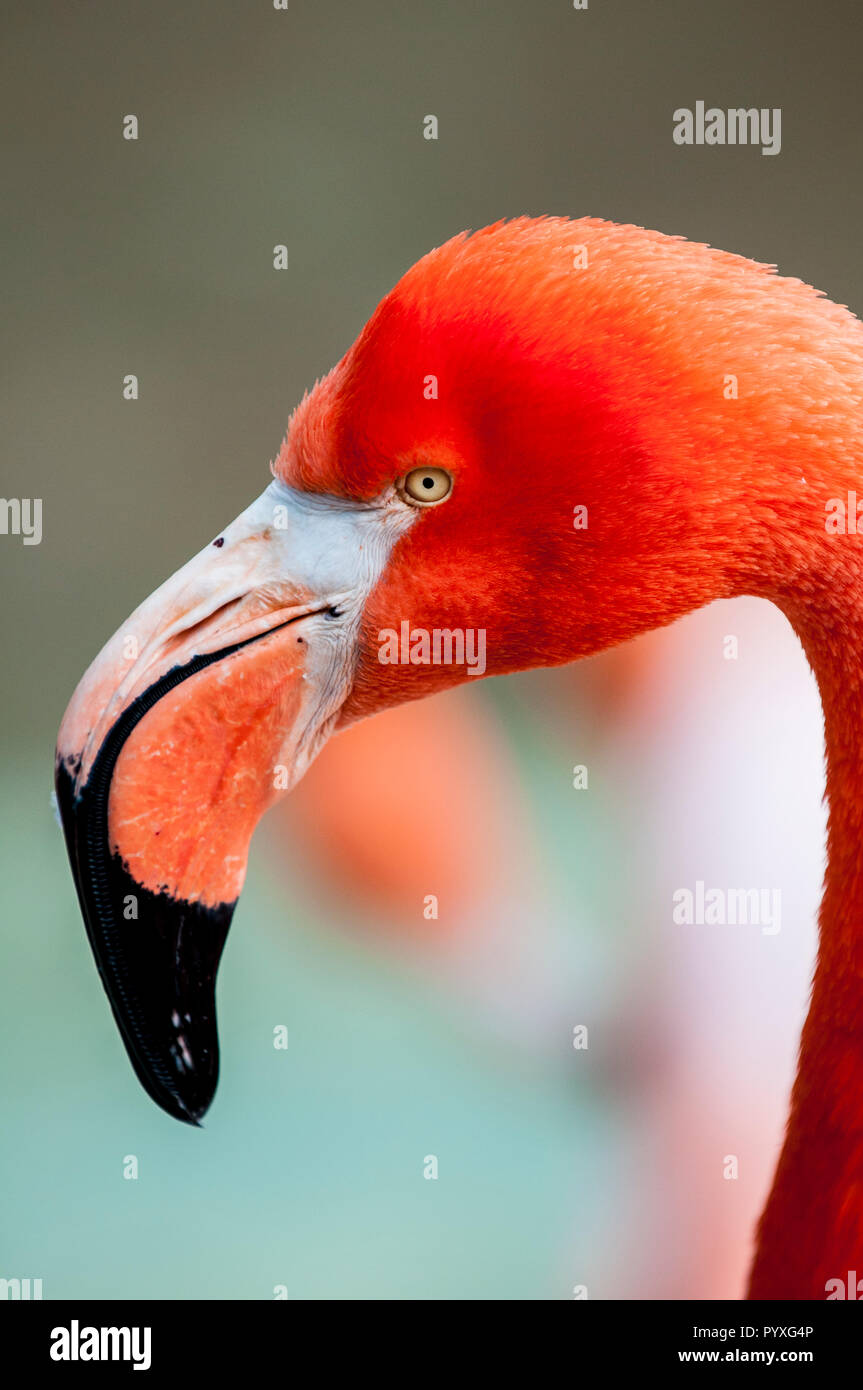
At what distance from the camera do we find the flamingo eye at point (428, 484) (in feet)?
3.29

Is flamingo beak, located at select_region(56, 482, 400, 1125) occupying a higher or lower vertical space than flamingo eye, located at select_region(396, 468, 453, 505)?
lower

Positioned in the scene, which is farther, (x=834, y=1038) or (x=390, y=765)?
(x=390, y=765)

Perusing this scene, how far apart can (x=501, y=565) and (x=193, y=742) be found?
321 mm

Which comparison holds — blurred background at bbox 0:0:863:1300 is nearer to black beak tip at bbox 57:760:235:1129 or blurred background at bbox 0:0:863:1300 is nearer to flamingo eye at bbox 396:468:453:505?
black beak tip at bbox 57:760:235:1129

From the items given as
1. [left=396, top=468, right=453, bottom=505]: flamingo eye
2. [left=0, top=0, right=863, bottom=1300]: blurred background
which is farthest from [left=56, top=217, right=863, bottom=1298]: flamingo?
[left=0, top=0, right=863, bottom=1300]: blurred background

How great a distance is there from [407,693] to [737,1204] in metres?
1.85

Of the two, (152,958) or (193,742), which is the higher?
(193,742)

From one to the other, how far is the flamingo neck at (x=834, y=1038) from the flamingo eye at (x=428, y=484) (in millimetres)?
326

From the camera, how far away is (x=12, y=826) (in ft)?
8.79

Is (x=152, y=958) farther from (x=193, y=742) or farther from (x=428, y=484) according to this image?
(x=428, y=484)

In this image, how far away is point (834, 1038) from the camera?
1.01 meters

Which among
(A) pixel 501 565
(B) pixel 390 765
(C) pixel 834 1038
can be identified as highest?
(A) pixel 501 565

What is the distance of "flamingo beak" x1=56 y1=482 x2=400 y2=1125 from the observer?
103 centimetres

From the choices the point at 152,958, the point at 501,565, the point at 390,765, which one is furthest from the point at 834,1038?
the point at 390,765
